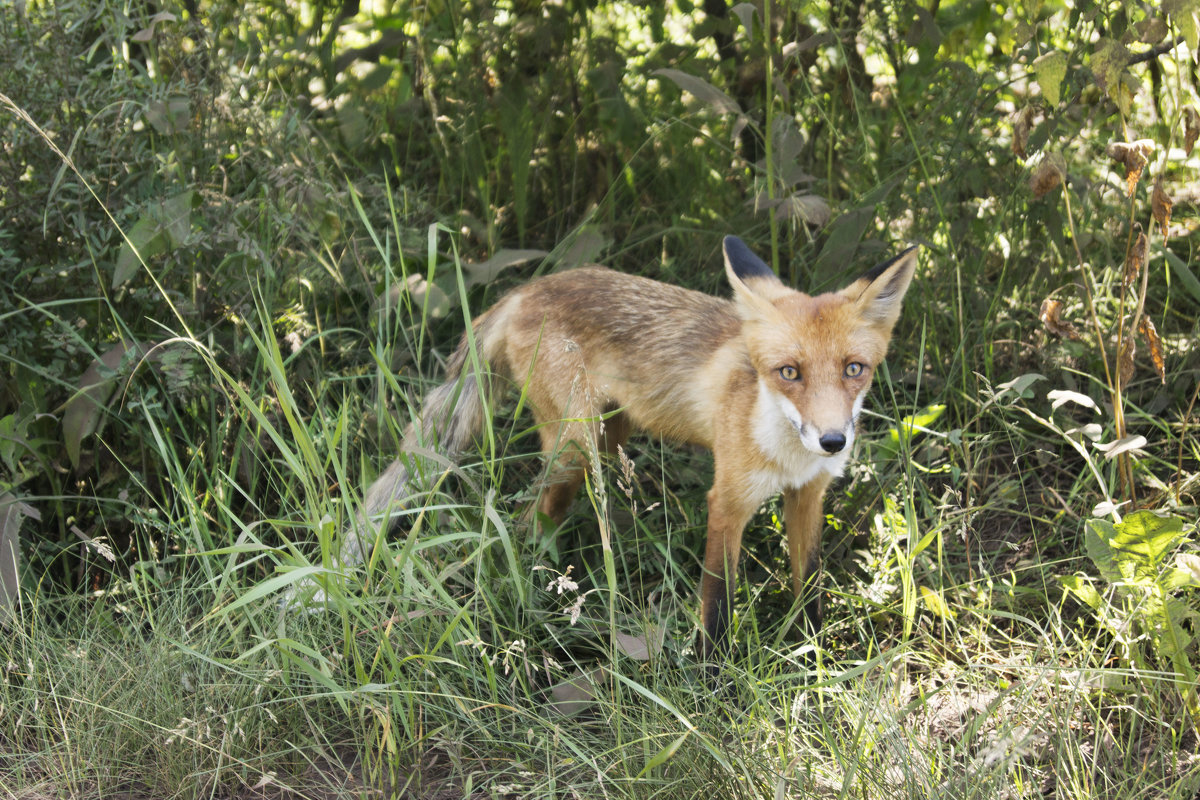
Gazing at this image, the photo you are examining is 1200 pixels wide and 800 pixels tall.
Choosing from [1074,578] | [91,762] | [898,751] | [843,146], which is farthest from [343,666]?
[843,146]

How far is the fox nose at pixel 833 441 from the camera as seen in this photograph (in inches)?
108

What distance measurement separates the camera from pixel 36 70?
3580mm

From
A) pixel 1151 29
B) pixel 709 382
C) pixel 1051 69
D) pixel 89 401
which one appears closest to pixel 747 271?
pixel 709 382

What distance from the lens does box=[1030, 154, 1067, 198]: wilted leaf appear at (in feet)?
9.23

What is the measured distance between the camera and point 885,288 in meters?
3.02

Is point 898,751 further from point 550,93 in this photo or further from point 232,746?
point 550,93

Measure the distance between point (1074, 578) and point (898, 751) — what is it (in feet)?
2.83

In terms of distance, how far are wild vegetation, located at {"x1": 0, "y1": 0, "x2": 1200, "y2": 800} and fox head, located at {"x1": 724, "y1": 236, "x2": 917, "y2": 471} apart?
0.82ft

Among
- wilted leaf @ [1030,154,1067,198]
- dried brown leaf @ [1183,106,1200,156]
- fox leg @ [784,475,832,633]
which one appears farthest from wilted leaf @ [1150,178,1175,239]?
fox leg @ [784,475,832,633]

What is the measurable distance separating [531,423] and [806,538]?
122 cm

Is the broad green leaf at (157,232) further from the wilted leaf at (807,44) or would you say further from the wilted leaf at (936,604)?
the wilted leaf at (936,604)

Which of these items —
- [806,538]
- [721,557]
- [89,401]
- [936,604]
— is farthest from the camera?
[89,401]

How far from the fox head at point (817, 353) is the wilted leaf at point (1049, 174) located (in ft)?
1.26

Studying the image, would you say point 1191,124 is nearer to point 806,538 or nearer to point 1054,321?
point 1054,321
